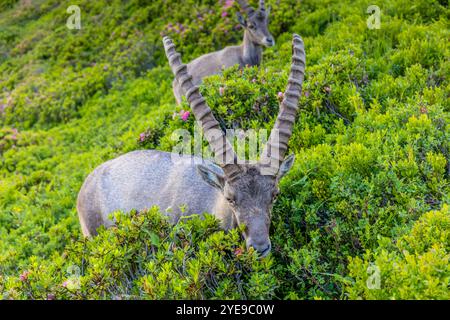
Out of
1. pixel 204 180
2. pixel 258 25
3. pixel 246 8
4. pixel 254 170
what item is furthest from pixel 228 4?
pixel 254 170

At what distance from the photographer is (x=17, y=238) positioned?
10258 mm

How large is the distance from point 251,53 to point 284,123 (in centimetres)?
879

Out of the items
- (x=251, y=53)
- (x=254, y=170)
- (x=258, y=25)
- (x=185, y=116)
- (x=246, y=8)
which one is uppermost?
(x=246, y=8)

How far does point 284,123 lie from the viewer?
6570 millimetres

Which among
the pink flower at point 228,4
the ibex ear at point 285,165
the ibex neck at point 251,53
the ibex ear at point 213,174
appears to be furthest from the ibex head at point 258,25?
the ibex ear at point 213,174

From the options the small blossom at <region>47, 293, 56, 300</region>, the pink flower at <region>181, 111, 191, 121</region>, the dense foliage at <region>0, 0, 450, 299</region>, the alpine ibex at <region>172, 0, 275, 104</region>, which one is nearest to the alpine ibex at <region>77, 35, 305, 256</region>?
the dense foliage at <region>0, 0, 450, 299</region>

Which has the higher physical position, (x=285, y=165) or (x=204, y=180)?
(x=285, y=165)

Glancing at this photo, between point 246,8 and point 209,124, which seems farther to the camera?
point 246,8

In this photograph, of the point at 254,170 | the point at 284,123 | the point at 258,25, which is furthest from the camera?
the point at 258,25

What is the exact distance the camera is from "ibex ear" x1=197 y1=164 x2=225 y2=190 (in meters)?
6.36

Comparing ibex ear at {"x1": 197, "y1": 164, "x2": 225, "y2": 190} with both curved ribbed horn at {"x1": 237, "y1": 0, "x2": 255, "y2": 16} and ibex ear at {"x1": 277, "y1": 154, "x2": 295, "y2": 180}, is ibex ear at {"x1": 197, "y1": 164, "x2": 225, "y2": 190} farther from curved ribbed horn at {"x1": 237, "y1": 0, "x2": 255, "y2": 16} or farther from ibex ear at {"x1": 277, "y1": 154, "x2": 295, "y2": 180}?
curved ribbed horn at {"x1": 237, "y1": 0, "x2": 255, "y2": 16}

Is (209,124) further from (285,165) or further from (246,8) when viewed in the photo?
(246,8)

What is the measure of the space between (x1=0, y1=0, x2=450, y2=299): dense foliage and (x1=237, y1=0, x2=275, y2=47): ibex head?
481mm
